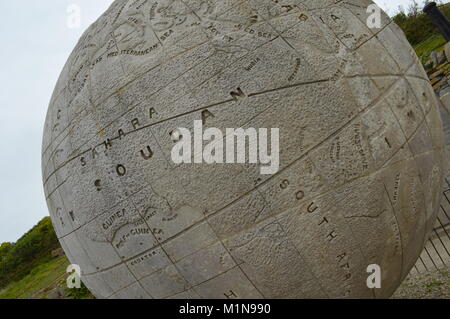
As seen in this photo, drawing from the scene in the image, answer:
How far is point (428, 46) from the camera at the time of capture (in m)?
17.6

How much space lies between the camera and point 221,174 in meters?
2.49

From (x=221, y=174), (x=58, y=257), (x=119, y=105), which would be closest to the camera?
(x=221, y=174)

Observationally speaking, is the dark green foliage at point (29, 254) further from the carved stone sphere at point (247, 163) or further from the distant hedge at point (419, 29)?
the distant hedge at point (419, 29)

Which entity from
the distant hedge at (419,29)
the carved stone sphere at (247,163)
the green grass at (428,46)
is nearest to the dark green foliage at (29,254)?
the carved stone sphere at (247,163)

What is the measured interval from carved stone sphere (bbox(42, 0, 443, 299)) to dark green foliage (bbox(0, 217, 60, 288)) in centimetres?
1616

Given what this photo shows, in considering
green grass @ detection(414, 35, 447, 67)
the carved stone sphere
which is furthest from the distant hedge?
the carved stone sphere

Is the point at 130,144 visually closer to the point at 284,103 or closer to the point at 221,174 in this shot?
the point at 221,174

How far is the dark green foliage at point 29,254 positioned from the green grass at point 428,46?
1697cm

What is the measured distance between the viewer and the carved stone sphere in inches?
98.9

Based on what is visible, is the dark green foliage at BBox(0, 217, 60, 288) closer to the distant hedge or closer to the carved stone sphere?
the carved stone sphere

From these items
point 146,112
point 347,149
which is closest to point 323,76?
point 347,149

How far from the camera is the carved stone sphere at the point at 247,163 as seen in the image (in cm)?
251
